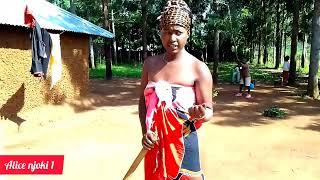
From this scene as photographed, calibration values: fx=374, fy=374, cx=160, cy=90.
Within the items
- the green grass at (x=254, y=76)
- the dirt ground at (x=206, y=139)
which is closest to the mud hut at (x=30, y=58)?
the dirt ground at (x=206, y=139)

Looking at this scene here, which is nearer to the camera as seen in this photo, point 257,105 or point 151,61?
point 151,61

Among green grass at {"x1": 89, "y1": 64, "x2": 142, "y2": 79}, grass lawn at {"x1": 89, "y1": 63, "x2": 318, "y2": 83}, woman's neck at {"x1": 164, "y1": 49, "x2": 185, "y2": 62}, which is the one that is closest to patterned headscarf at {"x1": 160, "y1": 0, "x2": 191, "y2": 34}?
woman's neck at {"x1": 164, "y1": 49, "x2": 185, "y2": 62}

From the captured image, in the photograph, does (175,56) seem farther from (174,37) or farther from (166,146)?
(166,146)

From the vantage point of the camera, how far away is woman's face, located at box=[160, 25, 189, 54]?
7.35 ft

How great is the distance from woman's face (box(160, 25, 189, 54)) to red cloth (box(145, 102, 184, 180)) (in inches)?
14.1

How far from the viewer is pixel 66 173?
5.93 m

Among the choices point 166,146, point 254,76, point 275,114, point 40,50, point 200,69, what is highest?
point 40,50

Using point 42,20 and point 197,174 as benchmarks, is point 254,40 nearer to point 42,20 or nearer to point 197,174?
point 42,20

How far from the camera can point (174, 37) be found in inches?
88.5

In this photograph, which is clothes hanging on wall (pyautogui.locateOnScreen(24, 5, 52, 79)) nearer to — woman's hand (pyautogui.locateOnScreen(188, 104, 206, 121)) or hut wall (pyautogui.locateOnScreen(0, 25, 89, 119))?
hut wall (pyautogui.locateOnScreen(0, 25, 89, 119))

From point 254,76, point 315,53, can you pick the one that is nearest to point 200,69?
point 315,53

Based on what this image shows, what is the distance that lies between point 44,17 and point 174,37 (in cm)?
936

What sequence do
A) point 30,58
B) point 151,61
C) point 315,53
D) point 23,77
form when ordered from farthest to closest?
1. point 315,53
2. point 30,58
3. point 23,77
4. point 151,61

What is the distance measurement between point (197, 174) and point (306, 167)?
453 centimetres
